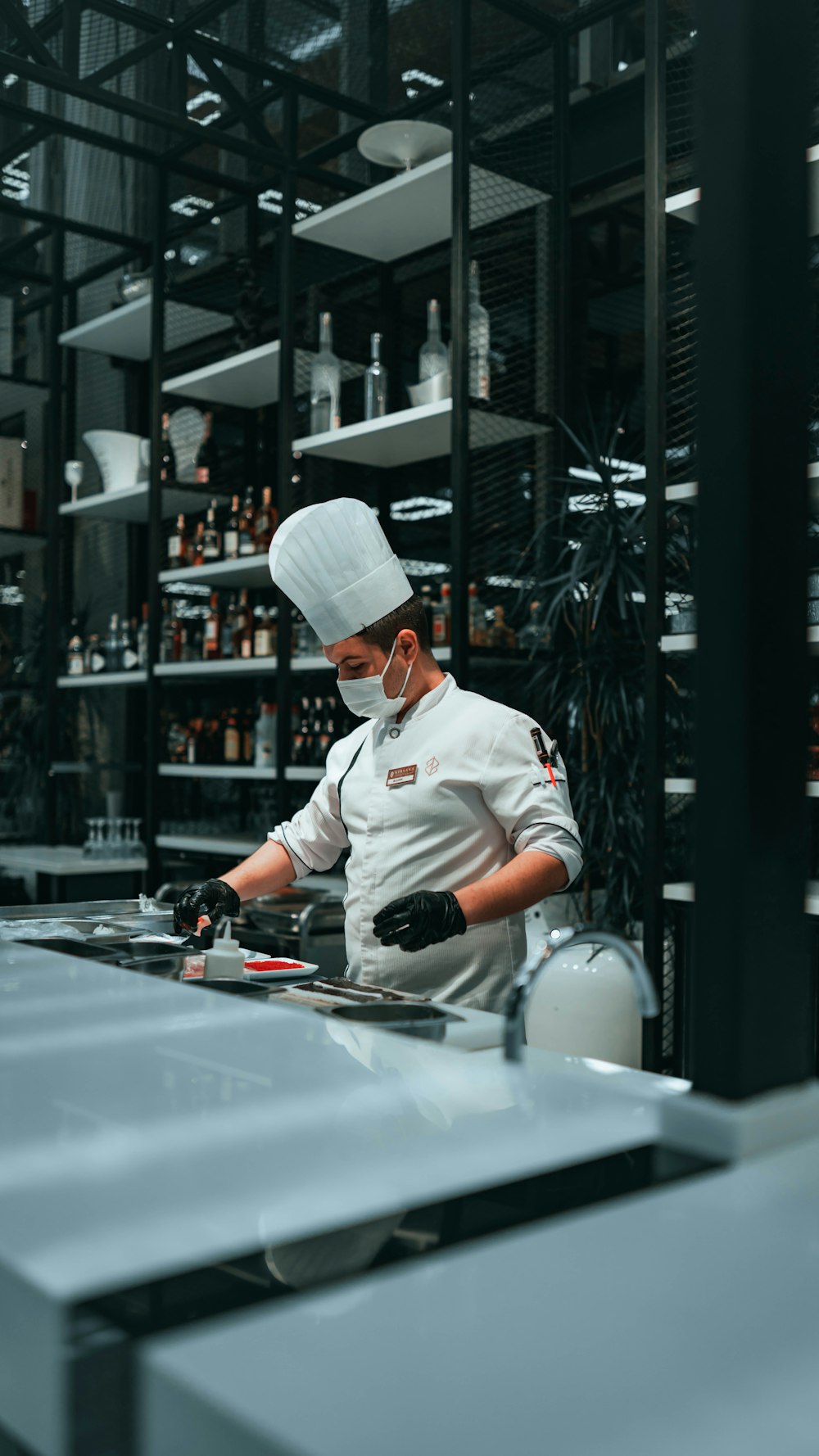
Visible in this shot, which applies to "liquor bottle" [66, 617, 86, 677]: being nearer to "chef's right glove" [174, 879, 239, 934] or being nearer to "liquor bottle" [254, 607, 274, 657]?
"liquor bottle" [254, 607, 274, 657]

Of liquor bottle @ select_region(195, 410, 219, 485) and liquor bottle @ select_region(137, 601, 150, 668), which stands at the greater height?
liquor bottle @ select_region(195, 410, 219, 485)

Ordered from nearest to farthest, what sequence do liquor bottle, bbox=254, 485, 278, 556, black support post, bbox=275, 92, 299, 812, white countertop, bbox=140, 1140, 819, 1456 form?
white countertop, bbox=140, 1140, 819, 1456 < black support post, bbox=275, 92, 299, 812 < liquor bottle, bbox=254, 485, 278, 556

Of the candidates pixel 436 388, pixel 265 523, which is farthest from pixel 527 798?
pixel 265 523

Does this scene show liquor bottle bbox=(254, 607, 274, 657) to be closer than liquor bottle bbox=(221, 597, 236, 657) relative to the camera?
Yes

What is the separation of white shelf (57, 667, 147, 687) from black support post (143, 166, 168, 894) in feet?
0.59

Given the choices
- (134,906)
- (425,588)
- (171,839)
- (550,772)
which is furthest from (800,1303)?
(171,839)

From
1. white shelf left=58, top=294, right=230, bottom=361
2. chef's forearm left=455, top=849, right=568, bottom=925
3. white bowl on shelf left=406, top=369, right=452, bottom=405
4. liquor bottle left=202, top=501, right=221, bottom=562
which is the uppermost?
white shelf left=58, top=294, right=230, bottom=361

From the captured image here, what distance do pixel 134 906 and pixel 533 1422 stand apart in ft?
6.75

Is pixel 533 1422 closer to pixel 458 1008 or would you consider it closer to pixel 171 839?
pixel 458 1008

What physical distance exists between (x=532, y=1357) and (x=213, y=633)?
4.36m

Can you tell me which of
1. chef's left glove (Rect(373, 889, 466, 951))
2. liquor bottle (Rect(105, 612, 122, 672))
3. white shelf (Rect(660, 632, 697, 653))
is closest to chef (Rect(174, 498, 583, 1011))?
chef's left glove (Rect(373, 889, 466, 951))

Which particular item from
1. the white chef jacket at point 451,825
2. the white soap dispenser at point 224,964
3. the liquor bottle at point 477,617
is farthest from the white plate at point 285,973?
the liquor bottle at point 477,617

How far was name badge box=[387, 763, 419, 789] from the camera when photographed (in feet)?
7.66

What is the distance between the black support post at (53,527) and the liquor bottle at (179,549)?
0.83 metres
